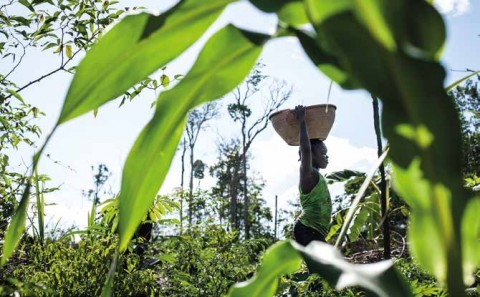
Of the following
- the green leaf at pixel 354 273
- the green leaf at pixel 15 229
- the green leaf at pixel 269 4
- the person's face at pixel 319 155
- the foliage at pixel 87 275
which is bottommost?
the green leaf at pixel 354 273

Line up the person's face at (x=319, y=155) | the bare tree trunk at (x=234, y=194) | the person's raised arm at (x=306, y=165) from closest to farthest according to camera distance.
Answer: the person's raised arm at (x=306, y=165) → the person's face at (x=319, y=155) → the bare tree trunk at (x=234, y=194)

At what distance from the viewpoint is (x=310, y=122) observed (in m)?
4.09

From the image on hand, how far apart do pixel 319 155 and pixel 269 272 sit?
3603 mm

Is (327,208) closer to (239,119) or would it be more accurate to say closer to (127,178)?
(127,178)

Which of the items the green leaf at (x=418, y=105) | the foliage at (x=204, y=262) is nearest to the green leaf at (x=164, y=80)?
the foliage at (x=204, y=262)

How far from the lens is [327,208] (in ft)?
12.9

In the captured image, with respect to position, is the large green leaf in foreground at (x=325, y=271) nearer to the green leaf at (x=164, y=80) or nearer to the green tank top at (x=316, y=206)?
the green leaf at (x=164, y=80)

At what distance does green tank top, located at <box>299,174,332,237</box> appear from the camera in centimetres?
379

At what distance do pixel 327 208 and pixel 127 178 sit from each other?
11.4 ft

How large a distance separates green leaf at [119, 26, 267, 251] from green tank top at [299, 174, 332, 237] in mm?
3261

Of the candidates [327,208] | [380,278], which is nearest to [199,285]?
[380,278]

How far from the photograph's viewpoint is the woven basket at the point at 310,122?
404 cm

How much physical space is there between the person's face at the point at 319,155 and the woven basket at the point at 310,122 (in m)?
0.10

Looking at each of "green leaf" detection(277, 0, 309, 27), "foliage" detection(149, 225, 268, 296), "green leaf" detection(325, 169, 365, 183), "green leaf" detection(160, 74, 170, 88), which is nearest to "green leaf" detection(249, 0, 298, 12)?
"green leaf" detection(277, 0, 309, 27)
